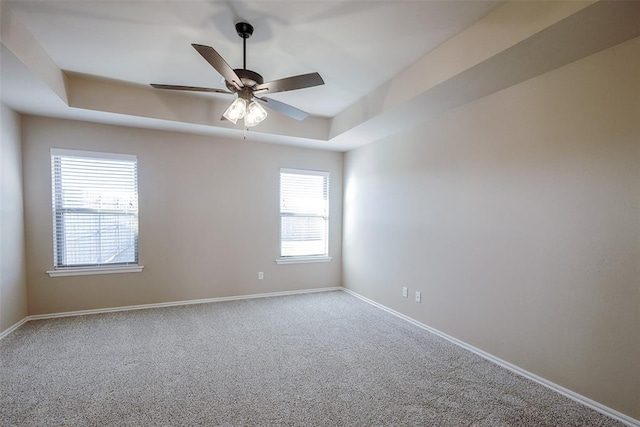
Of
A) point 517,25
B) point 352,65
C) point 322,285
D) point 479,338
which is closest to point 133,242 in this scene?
point 322,285

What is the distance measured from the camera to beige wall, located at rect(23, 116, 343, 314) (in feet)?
11.7

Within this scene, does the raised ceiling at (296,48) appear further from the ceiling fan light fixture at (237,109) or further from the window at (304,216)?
the window at (304,216)

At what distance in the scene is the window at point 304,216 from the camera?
4.84 m

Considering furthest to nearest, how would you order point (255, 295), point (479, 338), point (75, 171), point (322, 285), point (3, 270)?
point (322, 285), point (255, 295), point (75, 171), point (3, 270), point (479, 338)

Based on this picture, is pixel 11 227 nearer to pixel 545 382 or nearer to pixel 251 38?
pixel 251 38

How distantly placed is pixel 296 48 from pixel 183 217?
2.79 metres

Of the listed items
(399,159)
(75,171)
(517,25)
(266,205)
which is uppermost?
(517,25)

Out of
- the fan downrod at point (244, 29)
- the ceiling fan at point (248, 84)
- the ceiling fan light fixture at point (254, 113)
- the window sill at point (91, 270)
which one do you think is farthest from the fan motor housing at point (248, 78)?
the window sill at point (91, 270)

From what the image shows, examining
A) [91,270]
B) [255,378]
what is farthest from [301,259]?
[91,270]

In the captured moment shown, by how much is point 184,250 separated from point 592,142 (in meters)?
4.49

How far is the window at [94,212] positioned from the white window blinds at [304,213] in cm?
208

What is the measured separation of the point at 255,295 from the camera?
4.61 metres

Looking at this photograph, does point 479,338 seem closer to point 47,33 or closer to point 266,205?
point 266,205

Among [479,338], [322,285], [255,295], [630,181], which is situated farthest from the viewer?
[322,285]
